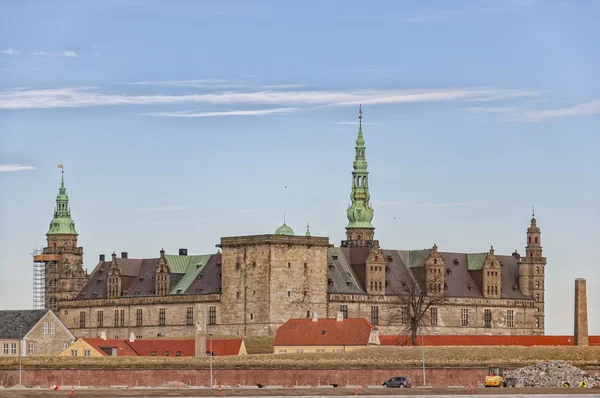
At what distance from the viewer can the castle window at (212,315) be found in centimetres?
18700

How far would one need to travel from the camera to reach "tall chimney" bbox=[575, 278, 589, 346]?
575 feet

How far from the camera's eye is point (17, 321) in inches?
6865

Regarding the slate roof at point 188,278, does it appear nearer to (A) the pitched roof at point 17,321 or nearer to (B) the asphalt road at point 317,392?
(A) the pitched roof at point 17,321

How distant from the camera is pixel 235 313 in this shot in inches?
7308

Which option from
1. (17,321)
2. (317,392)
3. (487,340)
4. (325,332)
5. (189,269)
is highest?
(189,269)

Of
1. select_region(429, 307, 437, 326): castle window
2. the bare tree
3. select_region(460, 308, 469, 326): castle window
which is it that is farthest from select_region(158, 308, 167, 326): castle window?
select_region(460, 308, 469, 326): castle window

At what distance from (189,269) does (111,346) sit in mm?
28821

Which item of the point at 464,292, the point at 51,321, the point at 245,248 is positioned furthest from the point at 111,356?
the point at 464,292

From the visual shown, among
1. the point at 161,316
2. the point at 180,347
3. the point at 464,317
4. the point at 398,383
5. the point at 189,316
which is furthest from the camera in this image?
the point at 464,317

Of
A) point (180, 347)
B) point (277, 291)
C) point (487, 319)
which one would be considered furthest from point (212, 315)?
point (487, 319)

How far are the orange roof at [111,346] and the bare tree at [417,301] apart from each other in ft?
79.3

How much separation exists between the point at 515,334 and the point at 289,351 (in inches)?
1428

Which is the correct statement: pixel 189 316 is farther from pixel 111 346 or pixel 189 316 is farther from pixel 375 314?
pixel 111 346

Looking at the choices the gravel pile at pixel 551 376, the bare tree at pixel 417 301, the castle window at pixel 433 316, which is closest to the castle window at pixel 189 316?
the bare tree at pixel 417 301
